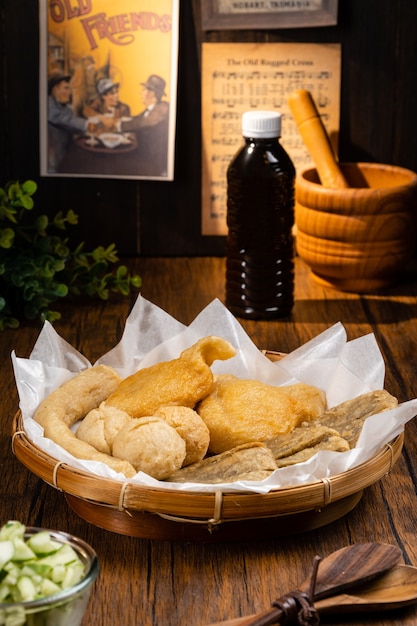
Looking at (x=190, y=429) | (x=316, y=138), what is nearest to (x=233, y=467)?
(x=190, y=429)

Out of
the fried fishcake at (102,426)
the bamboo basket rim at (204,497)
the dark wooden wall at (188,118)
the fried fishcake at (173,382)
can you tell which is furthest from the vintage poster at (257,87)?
the bamboo basket rim at (204,497)

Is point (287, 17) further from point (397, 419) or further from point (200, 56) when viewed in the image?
point (397, 419)

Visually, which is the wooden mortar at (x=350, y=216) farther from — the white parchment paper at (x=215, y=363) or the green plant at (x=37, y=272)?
the white parchment paper at (x=215, y=363)

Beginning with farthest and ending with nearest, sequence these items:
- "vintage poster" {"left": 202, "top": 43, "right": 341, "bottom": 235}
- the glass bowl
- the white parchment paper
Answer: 1. "vintage poster" {"left": 202, "top": 43, "right": 341, "bottom": 235}
2. the white parchment paper
3. the glass bowl

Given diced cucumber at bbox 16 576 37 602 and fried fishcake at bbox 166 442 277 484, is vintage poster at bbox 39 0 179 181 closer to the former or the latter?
fried fishcake at bbox 166 442 277 484

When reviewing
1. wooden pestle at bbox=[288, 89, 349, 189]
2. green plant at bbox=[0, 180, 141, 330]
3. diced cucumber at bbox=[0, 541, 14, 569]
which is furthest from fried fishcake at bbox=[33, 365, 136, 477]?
wooden pestle at bbox=[288, 89, 349, 189]
